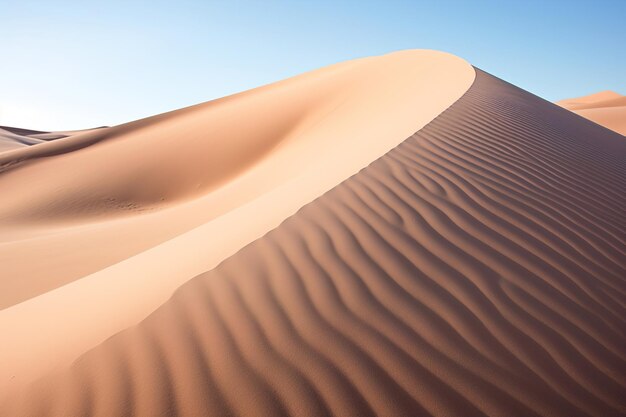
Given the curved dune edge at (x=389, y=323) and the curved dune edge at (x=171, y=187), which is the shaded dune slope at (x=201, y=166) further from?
the curved dune edge at (x=389, y=323)

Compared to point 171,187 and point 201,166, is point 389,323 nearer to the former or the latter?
point 171,187

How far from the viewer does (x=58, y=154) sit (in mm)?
14719

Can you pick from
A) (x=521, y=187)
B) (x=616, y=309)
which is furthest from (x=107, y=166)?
(x=616, y=309)

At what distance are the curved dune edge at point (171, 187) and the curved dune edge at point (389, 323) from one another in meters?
0.25

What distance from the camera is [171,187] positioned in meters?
10.9

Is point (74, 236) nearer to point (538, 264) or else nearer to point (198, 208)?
point (198, 208)

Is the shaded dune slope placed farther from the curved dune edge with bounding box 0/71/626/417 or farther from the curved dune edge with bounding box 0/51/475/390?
the curved dune edge with bounding box 0/71/626/417

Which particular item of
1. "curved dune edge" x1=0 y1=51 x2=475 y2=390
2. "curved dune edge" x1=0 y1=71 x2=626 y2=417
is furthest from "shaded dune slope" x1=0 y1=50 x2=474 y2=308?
"curved dune edge" x1=0 y1=71 x2=626 y2=417

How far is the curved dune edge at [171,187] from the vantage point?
2375 mm

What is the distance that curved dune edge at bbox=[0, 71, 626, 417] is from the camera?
66.8 inches

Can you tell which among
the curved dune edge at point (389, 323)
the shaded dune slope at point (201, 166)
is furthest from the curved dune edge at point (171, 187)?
the curved dune edge at point (389, 323)

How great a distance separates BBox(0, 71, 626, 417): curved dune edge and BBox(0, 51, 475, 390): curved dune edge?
248 millimetres

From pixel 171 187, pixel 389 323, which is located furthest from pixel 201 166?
pixel 389 323

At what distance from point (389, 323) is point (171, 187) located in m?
9.83
